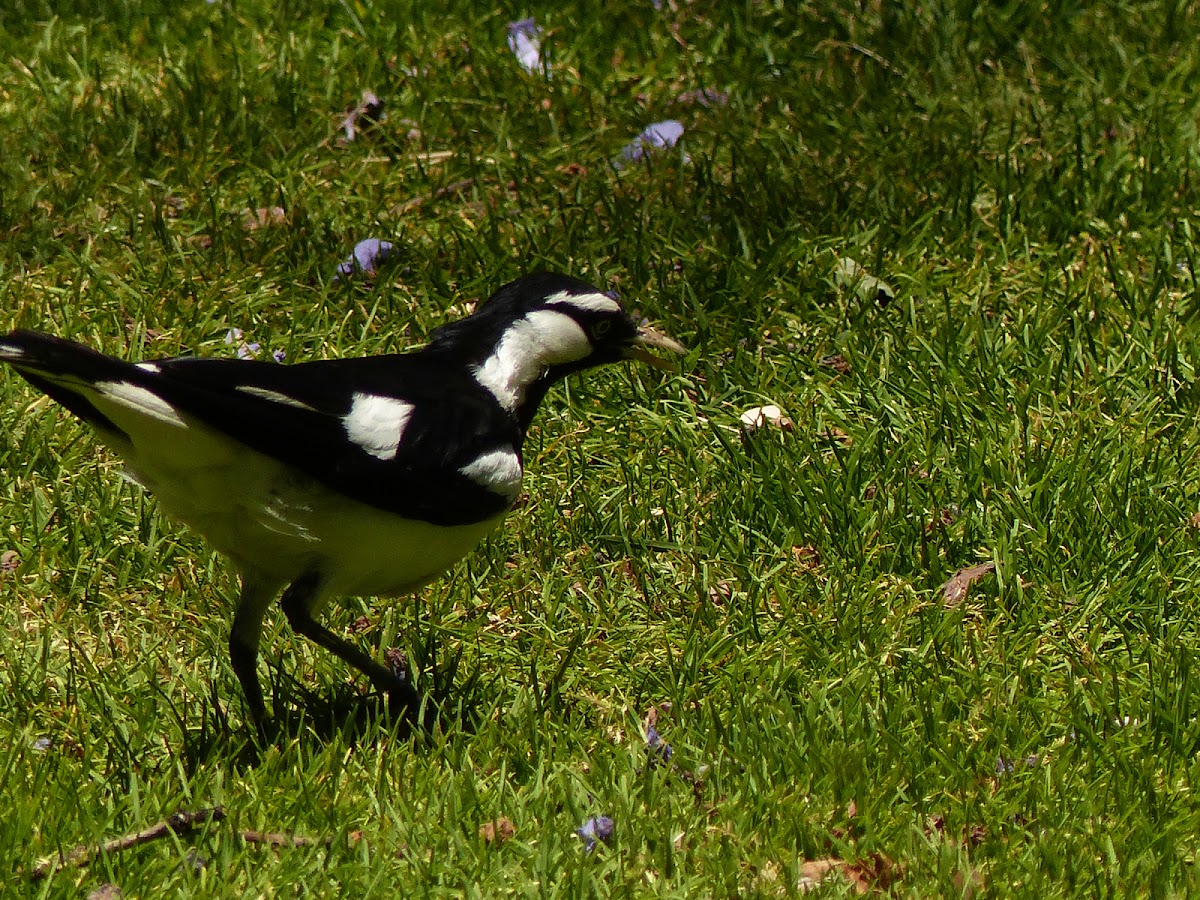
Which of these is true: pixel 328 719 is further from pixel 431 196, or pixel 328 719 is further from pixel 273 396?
pixel 431 196

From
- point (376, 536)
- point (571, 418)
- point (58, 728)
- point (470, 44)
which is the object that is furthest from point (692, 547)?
point (470, 44)

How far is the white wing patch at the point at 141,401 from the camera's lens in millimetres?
3477

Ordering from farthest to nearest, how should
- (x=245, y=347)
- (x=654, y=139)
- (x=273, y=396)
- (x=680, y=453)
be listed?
(x=654, y=139) < (x=245, y=347) < (x=680, y=453) < (x=273, y=396)

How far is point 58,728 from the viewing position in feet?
12.9

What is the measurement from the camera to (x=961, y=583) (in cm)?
446

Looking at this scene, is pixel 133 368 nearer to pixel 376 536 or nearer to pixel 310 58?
pixel 376 536

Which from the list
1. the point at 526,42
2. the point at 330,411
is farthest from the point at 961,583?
the point at 526,42

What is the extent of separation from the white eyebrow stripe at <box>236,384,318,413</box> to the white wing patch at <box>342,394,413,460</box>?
0.09m

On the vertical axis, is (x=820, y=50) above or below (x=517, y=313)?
below

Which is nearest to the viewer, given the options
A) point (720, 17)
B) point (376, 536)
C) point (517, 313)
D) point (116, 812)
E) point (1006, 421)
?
point (116, 812)

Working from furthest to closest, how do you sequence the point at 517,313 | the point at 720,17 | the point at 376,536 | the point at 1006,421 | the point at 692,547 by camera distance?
the point at 720,17
the point at 1006,421
the point at 692,547
the point at 517,313
the point at 376,536

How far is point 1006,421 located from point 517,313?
1.58m

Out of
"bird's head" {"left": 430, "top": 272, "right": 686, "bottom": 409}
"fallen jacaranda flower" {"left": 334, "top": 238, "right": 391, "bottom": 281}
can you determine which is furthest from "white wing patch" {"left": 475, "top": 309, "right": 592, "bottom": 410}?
"fallen jacaranda flower" {"left": 334, "top": 238, "right": 391, "bottom": 281}

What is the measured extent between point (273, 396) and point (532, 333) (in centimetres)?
68
